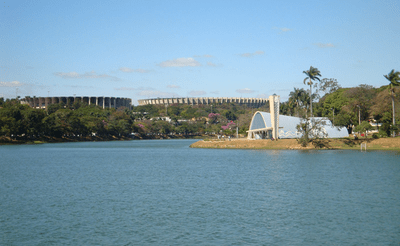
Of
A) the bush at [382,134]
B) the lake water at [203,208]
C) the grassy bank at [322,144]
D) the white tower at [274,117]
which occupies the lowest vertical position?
the lake water at [203,208]

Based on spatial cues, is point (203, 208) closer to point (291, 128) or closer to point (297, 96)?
point (291, 128)

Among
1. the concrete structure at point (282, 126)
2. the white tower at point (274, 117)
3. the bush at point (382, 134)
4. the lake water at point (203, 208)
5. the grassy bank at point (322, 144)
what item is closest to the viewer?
the lake water at point (203, 208)

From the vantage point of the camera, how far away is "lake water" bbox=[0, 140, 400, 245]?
23219 mm

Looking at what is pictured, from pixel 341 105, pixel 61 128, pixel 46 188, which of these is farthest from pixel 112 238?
pixel 61 128

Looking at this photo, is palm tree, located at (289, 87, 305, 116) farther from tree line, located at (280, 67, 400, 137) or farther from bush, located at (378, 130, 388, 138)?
bush, located at (378, 130, 388, 138)

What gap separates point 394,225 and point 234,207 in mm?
11282

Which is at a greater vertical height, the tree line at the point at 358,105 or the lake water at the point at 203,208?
the tree line at the point at 358,105

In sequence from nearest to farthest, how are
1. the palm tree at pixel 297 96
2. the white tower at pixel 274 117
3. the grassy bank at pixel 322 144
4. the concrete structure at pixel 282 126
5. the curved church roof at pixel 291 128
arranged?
the grassy bank at pixel 322 144, the white tower at pixel 274 117, the concrete structure at pixel 282 126, the curved church roof at pixel 291 128, the palm tree at pixel 297 96

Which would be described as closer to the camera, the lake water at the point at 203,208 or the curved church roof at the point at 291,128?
the lake water at the point at 203,208

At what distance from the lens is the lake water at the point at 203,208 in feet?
76.2

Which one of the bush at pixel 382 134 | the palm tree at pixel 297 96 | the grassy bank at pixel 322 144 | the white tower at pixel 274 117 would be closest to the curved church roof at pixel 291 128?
Result: the white tower at pixel 274 117

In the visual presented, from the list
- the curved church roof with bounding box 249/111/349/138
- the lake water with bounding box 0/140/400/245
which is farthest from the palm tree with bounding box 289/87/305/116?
the lake water with bounding box 0/140/400/245

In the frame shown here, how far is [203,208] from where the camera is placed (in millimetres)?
31156

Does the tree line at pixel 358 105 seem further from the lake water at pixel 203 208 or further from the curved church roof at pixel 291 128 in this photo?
the lake water at pixel 203 208
